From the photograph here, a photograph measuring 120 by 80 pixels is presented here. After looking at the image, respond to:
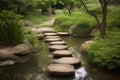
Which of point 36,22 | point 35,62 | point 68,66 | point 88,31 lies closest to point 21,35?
point 35,62

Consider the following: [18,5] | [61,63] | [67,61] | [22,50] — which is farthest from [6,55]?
[18,5]

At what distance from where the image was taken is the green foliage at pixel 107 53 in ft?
21.7

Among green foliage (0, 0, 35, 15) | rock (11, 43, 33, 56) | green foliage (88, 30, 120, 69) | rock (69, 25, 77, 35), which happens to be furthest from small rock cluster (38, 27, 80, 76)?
green foliage (0, 0, 35, 15)

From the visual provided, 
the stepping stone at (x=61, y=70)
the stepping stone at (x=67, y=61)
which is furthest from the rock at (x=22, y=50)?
the stepping stone at (x=61, y=70)

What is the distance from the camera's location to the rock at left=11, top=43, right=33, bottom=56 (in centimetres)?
832

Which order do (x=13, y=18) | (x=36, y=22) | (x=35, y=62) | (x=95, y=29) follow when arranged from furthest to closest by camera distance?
1. (x=36, y=22)
2. (x=95, y=29)
3. (x=13, y=18)
4. (x=35, y=62)

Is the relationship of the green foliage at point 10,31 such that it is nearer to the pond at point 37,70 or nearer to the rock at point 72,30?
the pond at point 37,70

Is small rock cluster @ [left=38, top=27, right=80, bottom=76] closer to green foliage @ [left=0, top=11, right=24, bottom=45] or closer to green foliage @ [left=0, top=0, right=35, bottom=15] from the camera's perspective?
green foliage @ [left=0, top=11, right=24, bottom=45]

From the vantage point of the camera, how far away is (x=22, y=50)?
8.41m

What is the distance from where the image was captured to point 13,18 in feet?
30.3

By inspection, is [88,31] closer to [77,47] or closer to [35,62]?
[77,47]

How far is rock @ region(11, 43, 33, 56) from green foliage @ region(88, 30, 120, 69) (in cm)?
237

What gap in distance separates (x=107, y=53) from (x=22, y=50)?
3114mm

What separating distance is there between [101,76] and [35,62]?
7.82ft
